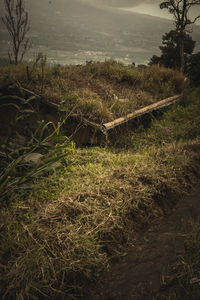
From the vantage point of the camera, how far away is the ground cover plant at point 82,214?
1234 mm

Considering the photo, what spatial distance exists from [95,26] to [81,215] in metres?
142

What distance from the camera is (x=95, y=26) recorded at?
4779 inches

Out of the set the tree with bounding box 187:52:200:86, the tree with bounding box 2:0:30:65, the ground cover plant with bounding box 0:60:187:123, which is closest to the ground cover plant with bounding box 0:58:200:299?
the ground cover plant with bounding box 0:60:187:123

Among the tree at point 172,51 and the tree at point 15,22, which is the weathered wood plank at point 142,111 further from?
the tree at point 15,22

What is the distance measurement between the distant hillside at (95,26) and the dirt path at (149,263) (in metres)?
70.7

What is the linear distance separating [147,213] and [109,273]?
0.68 meters

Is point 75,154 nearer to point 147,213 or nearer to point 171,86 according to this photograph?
point 147,213

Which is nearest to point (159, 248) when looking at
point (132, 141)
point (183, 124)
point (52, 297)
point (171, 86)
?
point (52, 297)

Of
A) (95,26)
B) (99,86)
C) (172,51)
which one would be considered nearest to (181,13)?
(172,51)

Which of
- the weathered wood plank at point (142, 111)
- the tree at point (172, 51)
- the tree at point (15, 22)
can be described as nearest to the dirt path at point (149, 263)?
the weathered wood plank at point (142, 111)

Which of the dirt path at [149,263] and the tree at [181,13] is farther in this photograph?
the tree at [181,13]

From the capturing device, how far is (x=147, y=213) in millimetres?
1829

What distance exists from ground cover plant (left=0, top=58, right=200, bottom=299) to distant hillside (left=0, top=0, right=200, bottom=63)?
2745 inches

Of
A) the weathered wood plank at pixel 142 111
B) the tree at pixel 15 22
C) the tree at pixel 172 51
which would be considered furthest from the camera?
the tree at pixel 172 51
